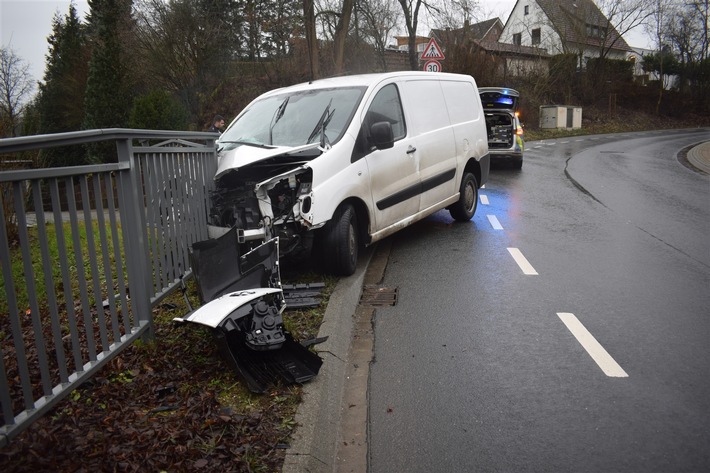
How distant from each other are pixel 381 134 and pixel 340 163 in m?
0.66

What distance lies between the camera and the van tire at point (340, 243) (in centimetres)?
618

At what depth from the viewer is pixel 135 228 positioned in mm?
4121

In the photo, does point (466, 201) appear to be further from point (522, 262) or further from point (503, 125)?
point (503, 125)

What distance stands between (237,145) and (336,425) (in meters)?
3.93

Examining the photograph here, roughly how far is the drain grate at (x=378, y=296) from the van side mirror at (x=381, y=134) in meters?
1.58

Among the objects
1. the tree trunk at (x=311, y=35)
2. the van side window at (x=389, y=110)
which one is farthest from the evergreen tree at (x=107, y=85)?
the van side window at (x=389, y=110)

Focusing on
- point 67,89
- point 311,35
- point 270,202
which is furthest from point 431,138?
point 67,89

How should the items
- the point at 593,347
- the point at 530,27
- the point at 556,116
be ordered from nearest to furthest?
the point at 593,347 < the point at 556,116 < the point at 530,27

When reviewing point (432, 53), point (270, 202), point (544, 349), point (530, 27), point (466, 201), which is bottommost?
point (544, 349)

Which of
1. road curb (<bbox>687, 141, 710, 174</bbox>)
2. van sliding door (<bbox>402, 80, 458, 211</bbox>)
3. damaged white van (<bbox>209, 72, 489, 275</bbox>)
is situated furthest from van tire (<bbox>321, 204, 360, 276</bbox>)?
road curb (<bbox>687, 141, 710, 174</bbox>)

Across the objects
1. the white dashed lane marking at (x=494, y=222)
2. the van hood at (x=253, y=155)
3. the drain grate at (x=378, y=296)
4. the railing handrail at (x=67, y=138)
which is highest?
the railing handrail at (x=67, y=138)

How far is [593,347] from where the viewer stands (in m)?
4.65

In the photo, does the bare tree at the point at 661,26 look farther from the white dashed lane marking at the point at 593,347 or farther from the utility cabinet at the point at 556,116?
the white dashed lane marking at the point at 593,347

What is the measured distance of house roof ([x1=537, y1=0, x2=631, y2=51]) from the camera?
144 feet
